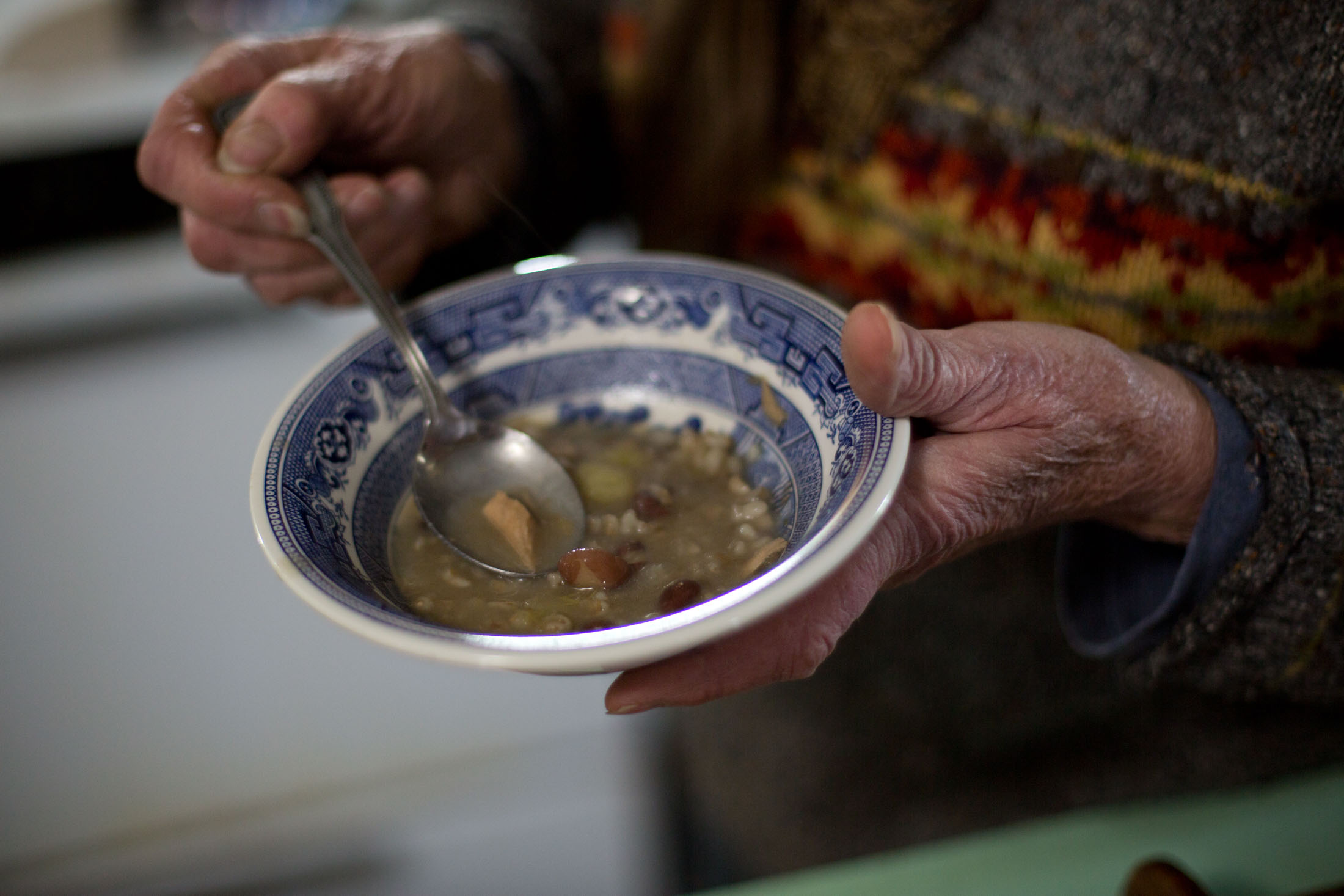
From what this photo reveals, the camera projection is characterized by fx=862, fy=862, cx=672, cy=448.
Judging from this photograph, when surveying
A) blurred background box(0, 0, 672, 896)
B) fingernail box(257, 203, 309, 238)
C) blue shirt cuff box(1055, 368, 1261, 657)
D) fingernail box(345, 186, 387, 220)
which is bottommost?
blurred background box(0, 0, 672, 896)

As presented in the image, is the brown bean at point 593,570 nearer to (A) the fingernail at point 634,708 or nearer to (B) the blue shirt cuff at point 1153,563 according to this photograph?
(A) the fingernail at point 634,708

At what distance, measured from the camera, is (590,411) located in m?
0.99

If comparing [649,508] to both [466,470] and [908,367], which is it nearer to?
[466,470]

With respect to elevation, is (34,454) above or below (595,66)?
below

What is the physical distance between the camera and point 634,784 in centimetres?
201

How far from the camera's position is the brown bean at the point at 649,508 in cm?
83

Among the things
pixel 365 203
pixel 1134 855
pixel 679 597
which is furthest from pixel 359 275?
pixel 1134 855

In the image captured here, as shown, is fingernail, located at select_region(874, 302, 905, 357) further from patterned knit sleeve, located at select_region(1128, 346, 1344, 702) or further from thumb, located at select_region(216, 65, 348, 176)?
thumb, located at select_region(216, 65, 348, 176)

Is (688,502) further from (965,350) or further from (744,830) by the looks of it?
(744,830)

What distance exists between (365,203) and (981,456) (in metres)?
0.76

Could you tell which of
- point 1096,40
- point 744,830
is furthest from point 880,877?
point 1096,40

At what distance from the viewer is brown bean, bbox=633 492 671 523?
0.83 m

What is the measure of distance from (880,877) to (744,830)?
48cm

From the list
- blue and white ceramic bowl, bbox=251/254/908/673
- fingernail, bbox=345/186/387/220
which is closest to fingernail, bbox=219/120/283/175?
fingernail, bbox=345/186/387/220
